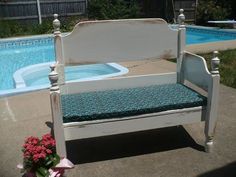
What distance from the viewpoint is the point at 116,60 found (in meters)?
3.60

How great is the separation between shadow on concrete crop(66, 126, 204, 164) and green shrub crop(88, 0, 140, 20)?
9.35m

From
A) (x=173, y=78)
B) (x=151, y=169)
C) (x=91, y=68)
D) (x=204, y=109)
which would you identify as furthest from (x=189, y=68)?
(x=91, y=68)

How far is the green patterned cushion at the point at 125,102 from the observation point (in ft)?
9.57

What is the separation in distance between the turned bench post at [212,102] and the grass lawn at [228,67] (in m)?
2.28

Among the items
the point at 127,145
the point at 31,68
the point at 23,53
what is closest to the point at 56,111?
the point at 127,145

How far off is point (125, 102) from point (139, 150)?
22.4 inches

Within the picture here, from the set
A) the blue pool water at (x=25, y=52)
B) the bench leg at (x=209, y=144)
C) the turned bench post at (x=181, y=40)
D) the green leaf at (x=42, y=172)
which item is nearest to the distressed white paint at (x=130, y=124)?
the bench leg at (x=209, y=144)

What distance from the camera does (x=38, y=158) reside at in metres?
2.28

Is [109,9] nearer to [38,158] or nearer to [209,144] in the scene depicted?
[209,144]

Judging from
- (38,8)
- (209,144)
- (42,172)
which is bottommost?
(209,144)

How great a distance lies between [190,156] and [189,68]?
980 mm

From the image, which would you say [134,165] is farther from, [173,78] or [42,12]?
[42,12]

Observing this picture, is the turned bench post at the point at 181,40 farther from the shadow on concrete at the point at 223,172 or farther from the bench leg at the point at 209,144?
the shadow on concrete at the point at 223,172

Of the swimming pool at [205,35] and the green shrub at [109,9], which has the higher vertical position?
the green shrub at [109,9]
